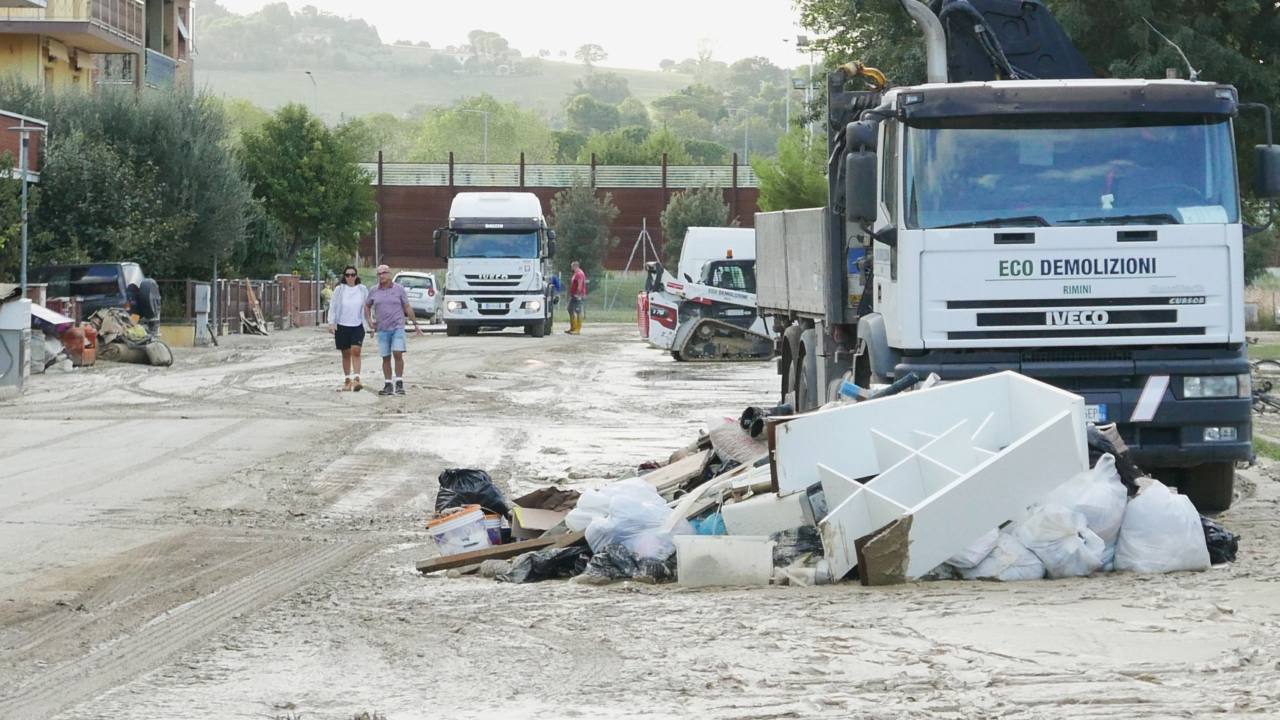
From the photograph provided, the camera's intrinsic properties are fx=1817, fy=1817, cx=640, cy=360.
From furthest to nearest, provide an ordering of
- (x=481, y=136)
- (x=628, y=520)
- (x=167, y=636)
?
(x=481, y=136)
(x=628, y=520)
(x=167, y=636)

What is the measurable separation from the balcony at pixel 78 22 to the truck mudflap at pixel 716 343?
2174 centimetres

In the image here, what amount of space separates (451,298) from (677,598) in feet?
116

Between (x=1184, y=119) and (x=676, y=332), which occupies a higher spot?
(x=1184, y=119)

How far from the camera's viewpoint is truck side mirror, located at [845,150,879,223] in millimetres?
12430

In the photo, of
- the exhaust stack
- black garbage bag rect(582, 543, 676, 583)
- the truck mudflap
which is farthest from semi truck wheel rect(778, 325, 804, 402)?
the truck mudflap

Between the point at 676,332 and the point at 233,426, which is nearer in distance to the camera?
the point at 233,426

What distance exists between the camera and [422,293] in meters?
57.1

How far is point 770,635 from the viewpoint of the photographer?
8.18 m

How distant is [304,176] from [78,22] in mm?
11382

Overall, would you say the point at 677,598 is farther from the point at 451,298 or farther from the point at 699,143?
the point at 699,143

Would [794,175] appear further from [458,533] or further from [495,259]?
[458,533]

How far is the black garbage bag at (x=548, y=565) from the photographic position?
10.4 metres

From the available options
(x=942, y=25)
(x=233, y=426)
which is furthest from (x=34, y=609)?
(x=233, y=426)

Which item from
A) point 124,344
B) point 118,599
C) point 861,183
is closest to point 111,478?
point 118,599
